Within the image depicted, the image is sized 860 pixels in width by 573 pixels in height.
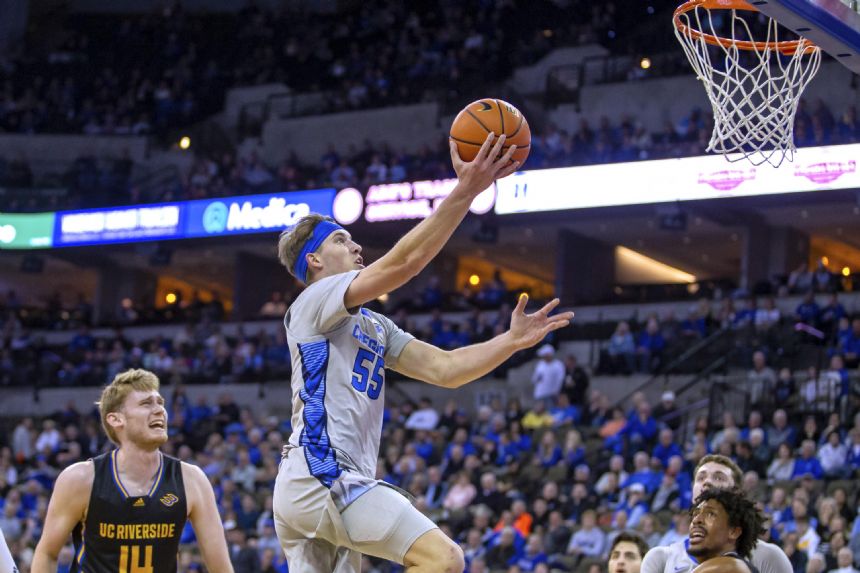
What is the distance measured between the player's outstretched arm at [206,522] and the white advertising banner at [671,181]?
16.0 m

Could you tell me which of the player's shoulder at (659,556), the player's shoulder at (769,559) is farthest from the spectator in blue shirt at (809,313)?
the player's shoulder at (769,559)

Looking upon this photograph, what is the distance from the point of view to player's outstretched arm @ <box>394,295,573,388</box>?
18.1 feet

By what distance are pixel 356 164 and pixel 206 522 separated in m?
22.5

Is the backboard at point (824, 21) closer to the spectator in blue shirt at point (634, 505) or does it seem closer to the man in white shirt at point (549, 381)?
the spectator in blue shirt at point (634, 505)

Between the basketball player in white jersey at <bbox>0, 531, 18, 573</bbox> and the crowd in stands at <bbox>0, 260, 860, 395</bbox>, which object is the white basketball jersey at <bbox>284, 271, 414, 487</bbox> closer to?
the basketball player in white jersey at <bbox>0, 531, 18, 573</bbox>

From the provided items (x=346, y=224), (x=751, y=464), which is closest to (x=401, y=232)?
(x=346, y=224)

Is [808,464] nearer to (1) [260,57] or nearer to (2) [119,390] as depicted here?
(2) [119,390]

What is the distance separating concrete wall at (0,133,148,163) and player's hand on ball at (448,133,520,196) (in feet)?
95.2

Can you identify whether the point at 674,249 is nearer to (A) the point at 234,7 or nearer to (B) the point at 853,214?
(B) the point at 853,214

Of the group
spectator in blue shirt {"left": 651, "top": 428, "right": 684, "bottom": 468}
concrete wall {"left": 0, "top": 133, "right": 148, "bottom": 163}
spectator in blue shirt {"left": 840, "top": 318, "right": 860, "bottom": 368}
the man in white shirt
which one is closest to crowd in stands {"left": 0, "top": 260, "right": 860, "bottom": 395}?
spectator in blue shirt {"left": 840, "top": 318, "right": 860, "bottom": 368}

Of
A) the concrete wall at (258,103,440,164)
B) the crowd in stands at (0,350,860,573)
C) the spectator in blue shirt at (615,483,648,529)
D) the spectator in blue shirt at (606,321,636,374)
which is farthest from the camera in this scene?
the concrete wall at (258,103,440,164)

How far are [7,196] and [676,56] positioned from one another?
1481 cm

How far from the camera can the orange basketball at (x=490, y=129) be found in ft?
17.3

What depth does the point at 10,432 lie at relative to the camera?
26594 mm
